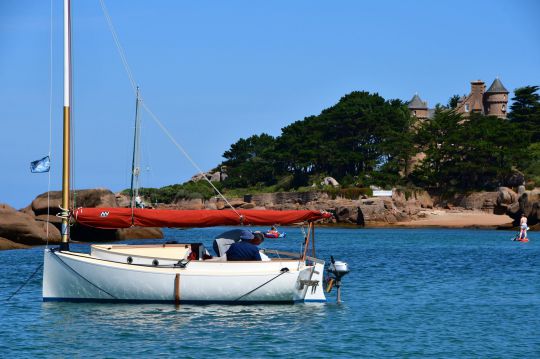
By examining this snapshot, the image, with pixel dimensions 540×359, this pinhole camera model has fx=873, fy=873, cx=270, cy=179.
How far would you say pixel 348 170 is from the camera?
113812 mm

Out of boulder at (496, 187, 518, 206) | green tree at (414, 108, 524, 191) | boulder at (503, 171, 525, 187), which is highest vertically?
green tree at (414, 108, 524, 191)

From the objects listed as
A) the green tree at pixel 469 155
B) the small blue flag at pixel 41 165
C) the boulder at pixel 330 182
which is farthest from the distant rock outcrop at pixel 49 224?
the green tree at pixel 469 155

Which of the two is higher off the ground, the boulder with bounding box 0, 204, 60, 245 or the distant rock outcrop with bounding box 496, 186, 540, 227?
the distant rock outcrop with bounding box 496, 186, 540, 227

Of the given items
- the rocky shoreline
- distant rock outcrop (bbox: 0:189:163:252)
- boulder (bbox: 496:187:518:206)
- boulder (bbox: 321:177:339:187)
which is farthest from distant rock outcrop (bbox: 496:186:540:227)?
distant rock outcrop (bbox: 0:189:163:252)

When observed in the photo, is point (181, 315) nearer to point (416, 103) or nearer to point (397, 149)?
point (397, 149)

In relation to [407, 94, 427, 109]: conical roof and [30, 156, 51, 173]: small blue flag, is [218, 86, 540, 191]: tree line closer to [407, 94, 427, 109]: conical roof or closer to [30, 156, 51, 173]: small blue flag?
[407, 94, 427, 109]: conical roof

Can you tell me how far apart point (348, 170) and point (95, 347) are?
9631 cm

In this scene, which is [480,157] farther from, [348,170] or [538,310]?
[538,310]

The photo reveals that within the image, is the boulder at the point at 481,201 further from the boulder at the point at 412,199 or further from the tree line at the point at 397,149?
the boulder at the point at 412,199

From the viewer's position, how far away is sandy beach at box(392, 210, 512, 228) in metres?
90.9

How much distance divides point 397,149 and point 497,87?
3585cm

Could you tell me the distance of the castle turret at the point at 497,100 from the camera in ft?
441

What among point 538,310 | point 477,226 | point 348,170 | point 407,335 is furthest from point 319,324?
point 348,170

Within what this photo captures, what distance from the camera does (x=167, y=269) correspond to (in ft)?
74.2
